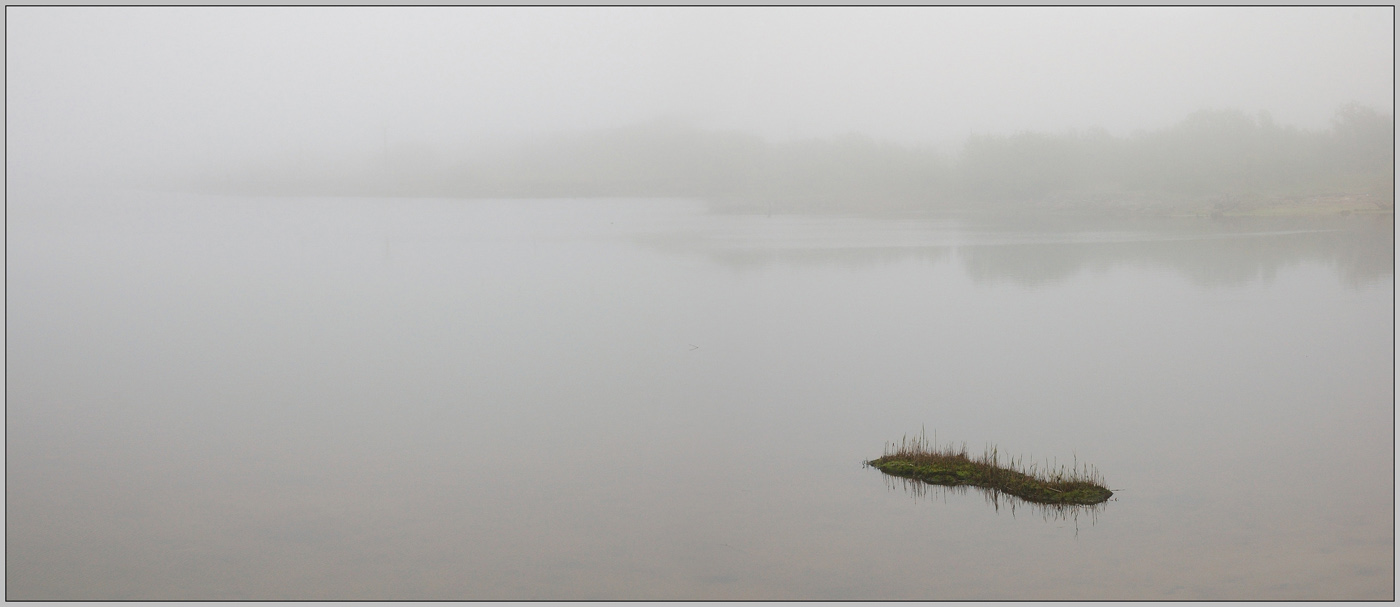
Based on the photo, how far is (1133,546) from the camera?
6516 millimetres

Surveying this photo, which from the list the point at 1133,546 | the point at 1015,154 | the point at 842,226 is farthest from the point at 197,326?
the point at 1015,154

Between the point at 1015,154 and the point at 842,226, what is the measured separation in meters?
16.2

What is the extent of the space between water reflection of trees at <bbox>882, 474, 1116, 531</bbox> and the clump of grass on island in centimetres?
5

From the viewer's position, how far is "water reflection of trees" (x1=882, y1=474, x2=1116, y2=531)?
7.00 metres

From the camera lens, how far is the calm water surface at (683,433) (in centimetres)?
636

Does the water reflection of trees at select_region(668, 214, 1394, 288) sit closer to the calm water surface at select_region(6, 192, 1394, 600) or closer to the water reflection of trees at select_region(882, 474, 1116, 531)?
the calm water surface at select_region(6, 192, 1394, 600)

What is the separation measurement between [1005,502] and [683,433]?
3.57 meters

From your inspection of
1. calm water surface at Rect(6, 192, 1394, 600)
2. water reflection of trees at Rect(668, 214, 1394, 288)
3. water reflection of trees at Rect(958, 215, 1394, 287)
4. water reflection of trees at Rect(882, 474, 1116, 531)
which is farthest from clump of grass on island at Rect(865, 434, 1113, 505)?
water reflection of trees at Rect(958, 215, 1394, 287)

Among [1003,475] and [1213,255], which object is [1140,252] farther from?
[1003,475]

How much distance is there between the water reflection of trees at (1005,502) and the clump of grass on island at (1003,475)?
0.16 feet

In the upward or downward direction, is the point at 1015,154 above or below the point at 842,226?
above

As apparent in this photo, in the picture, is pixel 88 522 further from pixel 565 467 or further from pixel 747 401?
A: pixel 747 401

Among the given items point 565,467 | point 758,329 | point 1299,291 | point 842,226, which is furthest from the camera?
point 842,226

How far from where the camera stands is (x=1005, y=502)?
7230 millimetres
